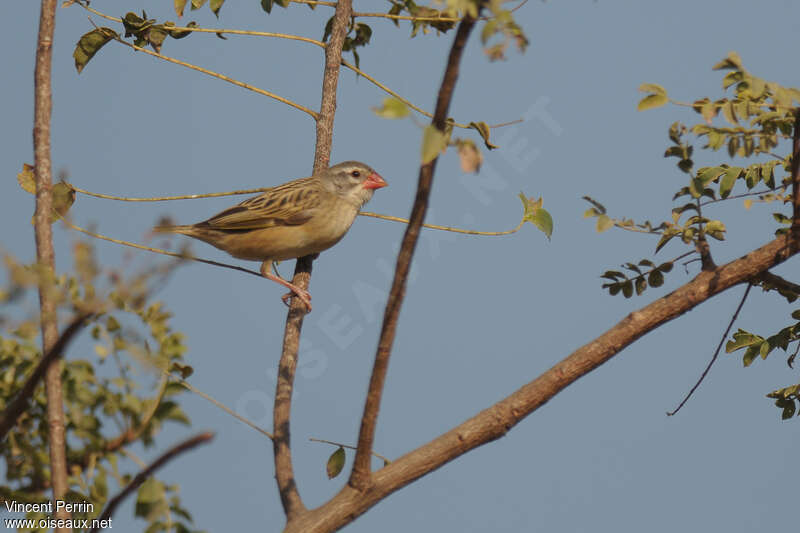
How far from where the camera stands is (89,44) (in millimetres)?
5512

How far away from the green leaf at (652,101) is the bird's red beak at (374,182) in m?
4.71

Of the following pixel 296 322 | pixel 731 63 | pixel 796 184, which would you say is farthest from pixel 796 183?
pixel 296 322

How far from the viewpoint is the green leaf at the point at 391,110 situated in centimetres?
235

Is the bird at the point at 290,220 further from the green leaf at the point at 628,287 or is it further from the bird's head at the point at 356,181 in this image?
the green leaf at the point at 628,287

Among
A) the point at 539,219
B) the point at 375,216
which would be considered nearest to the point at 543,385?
the point at 539,219

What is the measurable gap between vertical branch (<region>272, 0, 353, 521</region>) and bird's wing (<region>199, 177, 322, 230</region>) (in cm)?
56

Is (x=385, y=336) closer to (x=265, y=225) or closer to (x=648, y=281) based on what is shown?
(x=648, y=281)

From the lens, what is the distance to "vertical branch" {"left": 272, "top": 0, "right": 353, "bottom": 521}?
13.1 feet

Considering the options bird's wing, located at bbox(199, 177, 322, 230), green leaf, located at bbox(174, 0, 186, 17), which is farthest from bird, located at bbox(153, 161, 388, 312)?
green leaf, located at bbox(174, 0, 186, 17)

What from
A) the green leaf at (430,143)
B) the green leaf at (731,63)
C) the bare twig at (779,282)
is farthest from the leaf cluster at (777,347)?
the green leaf at (430,143)

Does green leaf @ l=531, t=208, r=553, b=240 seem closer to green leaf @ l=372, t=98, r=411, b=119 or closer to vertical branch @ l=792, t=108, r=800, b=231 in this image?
vertical branch @ l=792, t=108, r=800, b=231

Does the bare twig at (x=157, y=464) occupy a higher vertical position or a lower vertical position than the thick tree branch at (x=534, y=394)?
lower

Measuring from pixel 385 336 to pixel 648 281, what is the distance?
64.5 inches

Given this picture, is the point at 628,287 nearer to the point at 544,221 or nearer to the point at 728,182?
the point at 544,221
